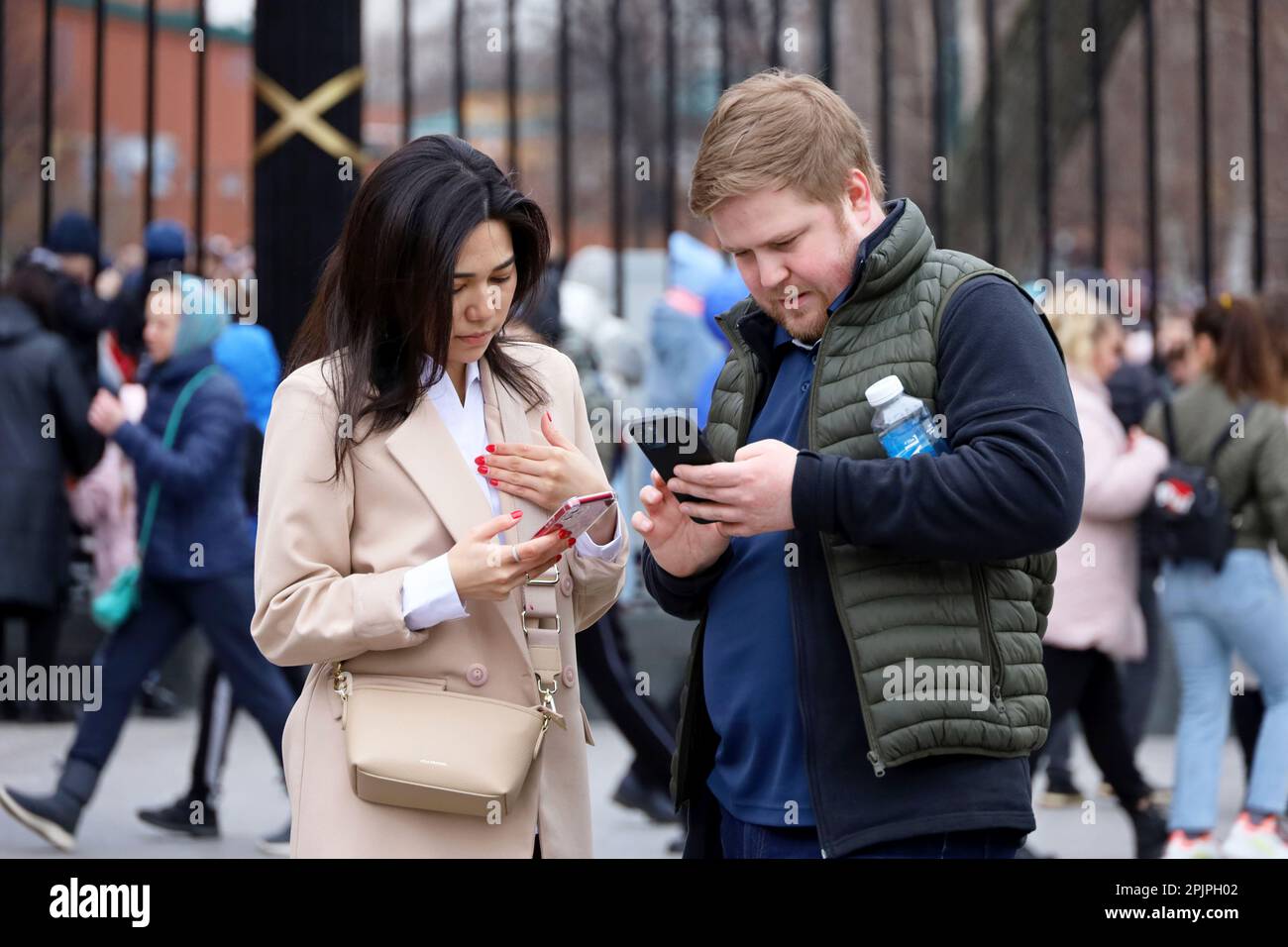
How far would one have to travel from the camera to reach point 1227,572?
5.50 meters

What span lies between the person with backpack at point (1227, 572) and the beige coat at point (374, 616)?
3.44 metres

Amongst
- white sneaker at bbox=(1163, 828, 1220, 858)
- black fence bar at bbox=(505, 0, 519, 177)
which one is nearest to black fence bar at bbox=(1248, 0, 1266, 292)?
white sneaker at bbox=(1163, 828, 1220, 858)

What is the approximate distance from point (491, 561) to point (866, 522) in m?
0.53

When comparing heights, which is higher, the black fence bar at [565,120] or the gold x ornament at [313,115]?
the black fence bar at [565,120]

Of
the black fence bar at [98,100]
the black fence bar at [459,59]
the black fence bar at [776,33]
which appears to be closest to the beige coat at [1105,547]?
the black fence bar at [776,33]

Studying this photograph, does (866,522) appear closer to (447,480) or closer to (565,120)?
(447,480)

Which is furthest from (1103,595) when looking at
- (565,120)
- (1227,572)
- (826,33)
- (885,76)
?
(565,120)

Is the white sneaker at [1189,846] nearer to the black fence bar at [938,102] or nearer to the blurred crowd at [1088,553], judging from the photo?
the blurred crowd at [1088,553]

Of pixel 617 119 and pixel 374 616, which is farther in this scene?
pixel 617 119

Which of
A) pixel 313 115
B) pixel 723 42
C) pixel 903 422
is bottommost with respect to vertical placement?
pixel 903 422

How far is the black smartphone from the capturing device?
7.83 feet

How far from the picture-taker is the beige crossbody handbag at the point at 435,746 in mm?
2396
